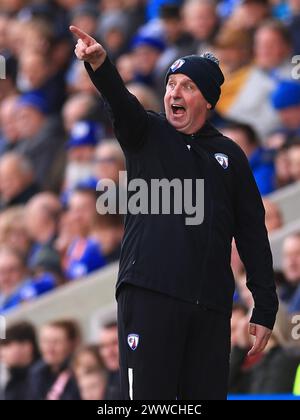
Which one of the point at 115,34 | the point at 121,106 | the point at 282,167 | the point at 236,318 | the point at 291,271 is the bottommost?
the point at 236,318

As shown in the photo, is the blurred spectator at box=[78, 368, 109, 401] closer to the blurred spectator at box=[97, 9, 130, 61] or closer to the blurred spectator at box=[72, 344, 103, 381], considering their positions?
the blurred spectator at box=[72, 344, 103, 381]

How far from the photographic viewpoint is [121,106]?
4688 millimetres

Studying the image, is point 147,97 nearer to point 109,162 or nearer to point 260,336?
point 109,162

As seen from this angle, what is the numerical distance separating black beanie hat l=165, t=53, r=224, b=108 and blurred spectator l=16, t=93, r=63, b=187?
623 centimetres

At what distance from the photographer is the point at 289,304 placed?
7.70 metres

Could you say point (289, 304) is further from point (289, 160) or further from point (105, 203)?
point (105, 203)

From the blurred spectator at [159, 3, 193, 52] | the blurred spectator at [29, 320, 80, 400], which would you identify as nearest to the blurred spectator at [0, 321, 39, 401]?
the blurred spectator at [29, 320, 80, 400]

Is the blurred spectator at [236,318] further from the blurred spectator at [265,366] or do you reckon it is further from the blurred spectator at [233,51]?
the blurred spectator at [233,51]

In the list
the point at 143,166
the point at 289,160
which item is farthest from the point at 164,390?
the point at 289,160

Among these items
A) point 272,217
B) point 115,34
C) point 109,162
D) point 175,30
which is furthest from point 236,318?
point 115,34

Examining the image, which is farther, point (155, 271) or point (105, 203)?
point (105, 203)

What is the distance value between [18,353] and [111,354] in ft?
4.06

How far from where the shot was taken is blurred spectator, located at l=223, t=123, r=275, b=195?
8805 mm

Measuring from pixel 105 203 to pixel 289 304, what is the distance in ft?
6.89
